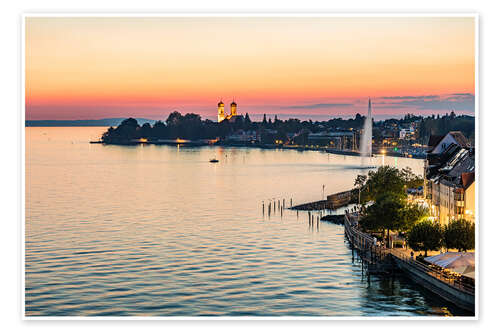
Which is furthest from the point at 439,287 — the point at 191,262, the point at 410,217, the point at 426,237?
the point at 191,262

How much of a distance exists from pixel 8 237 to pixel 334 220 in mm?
48618

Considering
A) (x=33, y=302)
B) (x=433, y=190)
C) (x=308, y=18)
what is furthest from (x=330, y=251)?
(x=308, y=18)

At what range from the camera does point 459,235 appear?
113 feet

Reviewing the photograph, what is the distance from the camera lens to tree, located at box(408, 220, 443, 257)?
118 feet

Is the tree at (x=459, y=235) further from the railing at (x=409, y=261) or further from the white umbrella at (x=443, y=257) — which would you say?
the white umbrella at (x=443, y=257)

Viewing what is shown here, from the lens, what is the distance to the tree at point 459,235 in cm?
Result: 3397

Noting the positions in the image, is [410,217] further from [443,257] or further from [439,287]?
[443,257]

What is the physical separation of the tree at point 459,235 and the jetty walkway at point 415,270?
70.1 inches

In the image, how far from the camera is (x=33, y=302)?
112 feet

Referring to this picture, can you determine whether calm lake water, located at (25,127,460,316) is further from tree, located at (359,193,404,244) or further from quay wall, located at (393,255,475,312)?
tree, located at (359,193,404,244)

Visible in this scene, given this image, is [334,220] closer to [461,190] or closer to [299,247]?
[299,247]

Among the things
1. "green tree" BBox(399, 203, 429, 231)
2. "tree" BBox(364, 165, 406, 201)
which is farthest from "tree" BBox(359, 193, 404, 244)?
"tree" BBox(364, 165, 406, 201)

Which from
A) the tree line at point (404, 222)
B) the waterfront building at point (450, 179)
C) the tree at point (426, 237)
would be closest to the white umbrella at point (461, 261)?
the tree line at point (404, 222)

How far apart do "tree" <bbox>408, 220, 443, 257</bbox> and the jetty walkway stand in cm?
93
